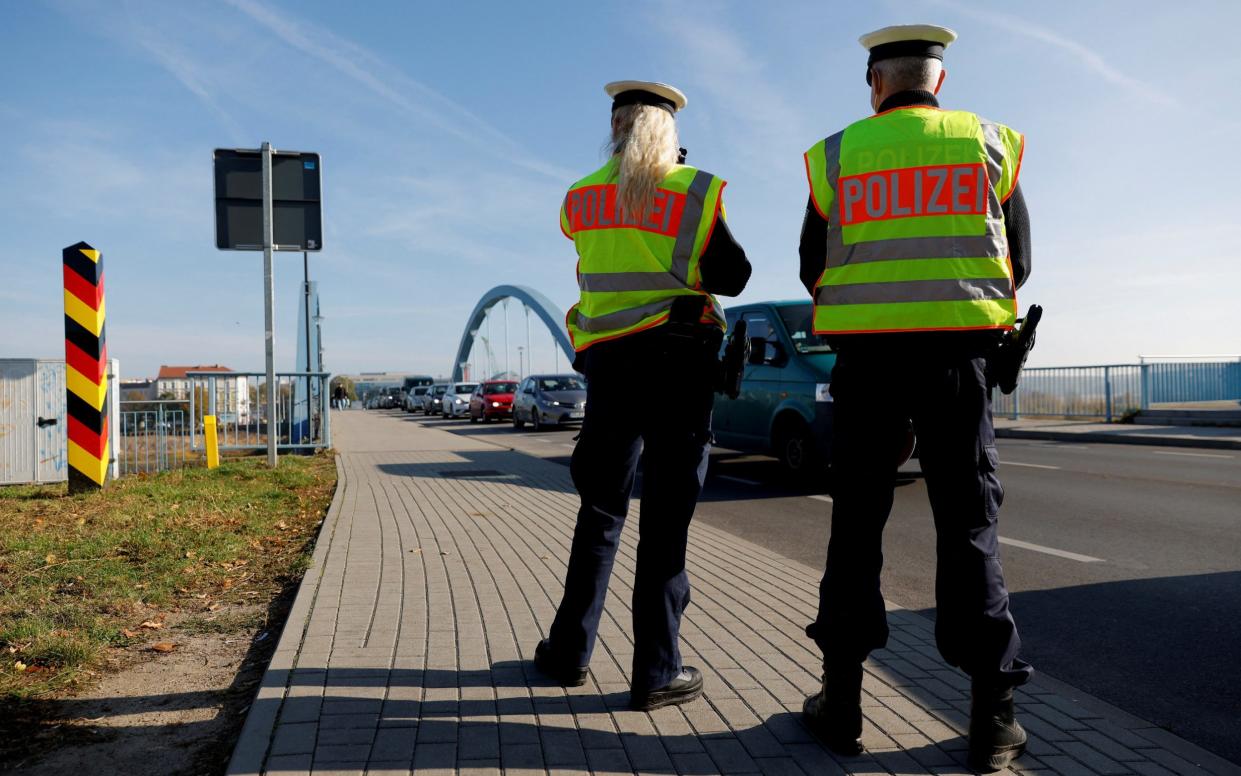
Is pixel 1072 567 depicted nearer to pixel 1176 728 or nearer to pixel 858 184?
pixel 1176 728

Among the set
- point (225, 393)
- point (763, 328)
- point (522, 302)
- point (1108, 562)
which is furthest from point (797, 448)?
point (522, 302)

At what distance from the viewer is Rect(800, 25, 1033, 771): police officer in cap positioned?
96.7 inches

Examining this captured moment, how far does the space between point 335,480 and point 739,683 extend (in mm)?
7588

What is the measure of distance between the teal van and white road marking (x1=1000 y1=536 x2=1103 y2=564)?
2.71 metres

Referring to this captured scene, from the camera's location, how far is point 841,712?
255 cm

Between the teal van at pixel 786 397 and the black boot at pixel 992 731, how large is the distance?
20.9ft

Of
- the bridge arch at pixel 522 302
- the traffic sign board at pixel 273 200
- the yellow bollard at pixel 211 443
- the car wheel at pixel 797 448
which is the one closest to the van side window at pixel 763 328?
the car wheel at pixel 797 448

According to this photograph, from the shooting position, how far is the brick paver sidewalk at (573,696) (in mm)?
2469

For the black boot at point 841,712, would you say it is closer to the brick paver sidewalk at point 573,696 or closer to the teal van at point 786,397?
the brick paver sidewalk at point 573,696

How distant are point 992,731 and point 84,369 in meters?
7.95

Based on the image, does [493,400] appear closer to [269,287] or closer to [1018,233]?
[269,287]

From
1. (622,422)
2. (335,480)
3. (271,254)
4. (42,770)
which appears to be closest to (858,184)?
(622,422)

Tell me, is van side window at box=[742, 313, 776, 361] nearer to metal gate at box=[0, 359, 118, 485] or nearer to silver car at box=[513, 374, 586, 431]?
metal gate at box=[0, 359, 118, 485]

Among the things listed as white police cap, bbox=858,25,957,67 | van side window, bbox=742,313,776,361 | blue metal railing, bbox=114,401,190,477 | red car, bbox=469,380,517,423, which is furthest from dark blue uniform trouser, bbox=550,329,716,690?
red car, bbox=469,380,517,423
